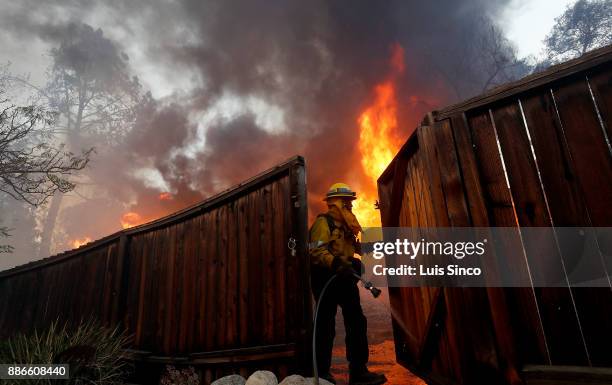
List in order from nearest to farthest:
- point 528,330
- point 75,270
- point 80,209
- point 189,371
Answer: point 528,330 → point 189,371 → point 75,270 → point 80,209

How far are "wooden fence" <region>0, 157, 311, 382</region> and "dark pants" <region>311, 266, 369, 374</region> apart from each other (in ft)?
0.97

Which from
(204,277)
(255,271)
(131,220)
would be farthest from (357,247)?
(131,220)

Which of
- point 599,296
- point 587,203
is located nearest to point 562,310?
point 599,296

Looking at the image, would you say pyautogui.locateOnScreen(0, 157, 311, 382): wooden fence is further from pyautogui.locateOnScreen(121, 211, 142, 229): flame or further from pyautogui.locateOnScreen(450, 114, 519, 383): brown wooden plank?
pyautogui.locateOnScreen(121, 211, 142, 229): flame

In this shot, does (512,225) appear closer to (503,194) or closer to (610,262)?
(503,194)

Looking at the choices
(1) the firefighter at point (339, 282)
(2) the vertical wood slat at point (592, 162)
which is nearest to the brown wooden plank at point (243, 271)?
(1) the firefighter at point (339, 282)

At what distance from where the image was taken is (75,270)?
8289 millimetres

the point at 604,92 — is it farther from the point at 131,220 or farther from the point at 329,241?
the point at 131,220

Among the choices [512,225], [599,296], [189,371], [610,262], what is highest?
Result: [512,225]

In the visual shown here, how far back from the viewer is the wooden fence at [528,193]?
219 centimetres

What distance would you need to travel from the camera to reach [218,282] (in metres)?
4.85

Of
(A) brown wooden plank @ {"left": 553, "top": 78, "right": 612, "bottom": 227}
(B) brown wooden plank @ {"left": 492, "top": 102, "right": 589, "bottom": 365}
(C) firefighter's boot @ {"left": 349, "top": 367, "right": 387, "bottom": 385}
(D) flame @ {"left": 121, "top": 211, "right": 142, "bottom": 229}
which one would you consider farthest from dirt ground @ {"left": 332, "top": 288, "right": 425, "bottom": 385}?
A: (D) flame @ {"left": 121, "top": 211, "right": 142, "bottom": 229}

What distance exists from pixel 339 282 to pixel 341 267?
0.32m

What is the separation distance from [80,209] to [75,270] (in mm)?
70035
